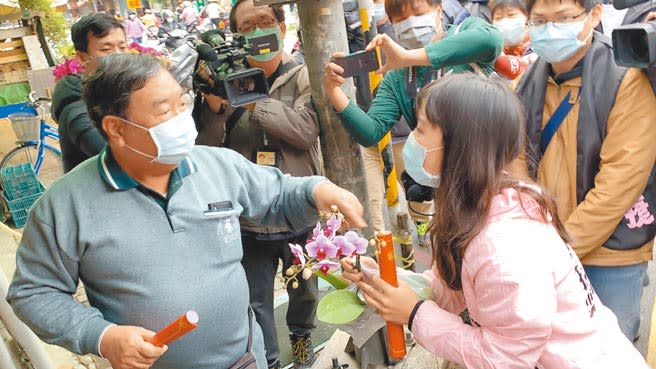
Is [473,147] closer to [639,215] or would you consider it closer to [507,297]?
[507,297]

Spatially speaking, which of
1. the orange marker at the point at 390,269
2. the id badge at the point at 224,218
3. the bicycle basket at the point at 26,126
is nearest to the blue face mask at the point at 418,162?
the orange marker at the point at 390,269

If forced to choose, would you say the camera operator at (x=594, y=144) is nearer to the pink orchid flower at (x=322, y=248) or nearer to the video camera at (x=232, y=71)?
the pink orchid flower at (x=322, y=248)

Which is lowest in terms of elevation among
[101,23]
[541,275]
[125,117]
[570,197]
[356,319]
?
[356,319]

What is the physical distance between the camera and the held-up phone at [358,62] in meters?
→ 2.08

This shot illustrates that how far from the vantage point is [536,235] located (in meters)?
1.43

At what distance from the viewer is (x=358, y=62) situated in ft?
6.84

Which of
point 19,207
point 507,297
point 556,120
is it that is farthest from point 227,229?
point 19,207

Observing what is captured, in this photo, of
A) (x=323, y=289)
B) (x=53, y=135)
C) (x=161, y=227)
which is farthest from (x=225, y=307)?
(x=53, y=135)

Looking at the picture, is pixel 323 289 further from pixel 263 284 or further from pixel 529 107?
pixel 529 107

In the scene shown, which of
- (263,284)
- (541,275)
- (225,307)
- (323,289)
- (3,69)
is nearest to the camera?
(541,275)

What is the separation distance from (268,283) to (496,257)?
5.34ft

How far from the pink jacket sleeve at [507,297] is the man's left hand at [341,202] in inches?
16.1

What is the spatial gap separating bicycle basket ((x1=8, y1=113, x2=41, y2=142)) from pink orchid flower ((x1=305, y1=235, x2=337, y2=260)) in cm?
626

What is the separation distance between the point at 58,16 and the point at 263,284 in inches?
352
